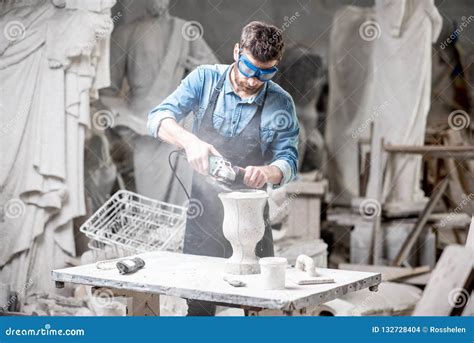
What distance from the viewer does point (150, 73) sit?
574cm

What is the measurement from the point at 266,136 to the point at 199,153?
1.65 feet

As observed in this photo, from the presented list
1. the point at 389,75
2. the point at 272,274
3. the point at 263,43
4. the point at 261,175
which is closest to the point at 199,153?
the point at 261,175

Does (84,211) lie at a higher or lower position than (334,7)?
lower

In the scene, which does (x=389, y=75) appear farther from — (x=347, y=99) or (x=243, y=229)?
(x=243, y=229)

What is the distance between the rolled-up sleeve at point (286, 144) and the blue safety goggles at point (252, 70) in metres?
0.24

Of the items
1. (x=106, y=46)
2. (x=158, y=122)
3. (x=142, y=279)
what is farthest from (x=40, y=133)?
(x=142, y=279)

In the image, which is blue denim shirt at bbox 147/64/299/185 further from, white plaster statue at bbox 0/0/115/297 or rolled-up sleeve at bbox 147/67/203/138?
white plaster statue at bbox 0/0/115/297

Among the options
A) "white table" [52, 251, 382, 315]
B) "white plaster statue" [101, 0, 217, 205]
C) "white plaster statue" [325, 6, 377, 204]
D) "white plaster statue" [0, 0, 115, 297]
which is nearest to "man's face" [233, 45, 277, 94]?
"white plaster statue" [101, 0, 217, 205]

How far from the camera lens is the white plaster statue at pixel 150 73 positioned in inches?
222

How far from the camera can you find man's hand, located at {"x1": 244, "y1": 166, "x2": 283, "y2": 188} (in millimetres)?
4645

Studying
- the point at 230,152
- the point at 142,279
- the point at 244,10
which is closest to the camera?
the point at 142,279

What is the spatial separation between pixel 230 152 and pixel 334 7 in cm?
134

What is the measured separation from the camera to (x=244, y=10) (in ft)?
17.9

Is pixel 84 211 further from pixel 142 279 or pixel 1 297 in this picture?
pixel 142 279
